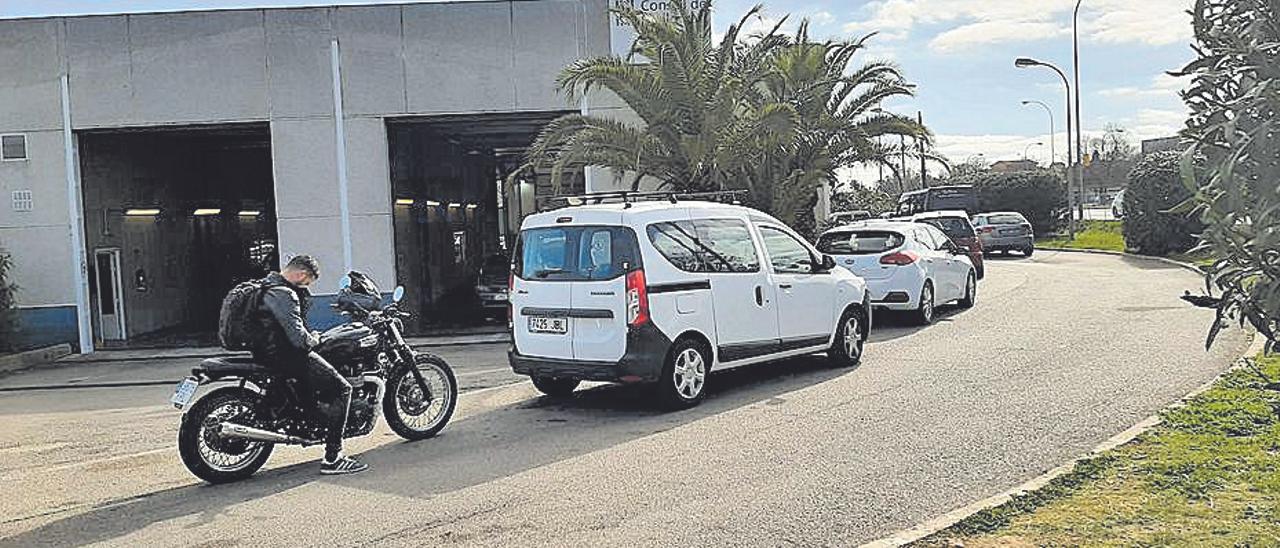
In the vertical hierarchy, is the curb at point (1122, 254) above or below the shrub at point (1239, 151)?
below

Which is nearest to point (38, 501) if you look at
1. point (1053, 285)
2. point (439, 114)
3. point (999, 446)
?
point (999, 446)

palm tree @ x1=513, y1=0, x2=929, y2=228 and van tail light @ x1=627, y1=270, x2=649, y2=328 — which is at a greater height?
palm tree @ x1=513, y1=0, x2=929, y2=228

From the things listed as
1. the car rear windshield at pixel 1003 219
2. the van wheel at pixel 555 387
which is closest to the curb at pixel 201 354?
the van wheel at pixel 555 387

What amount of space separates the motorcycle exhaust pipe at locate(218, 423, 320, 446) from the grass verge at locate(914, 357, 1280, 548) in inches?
181

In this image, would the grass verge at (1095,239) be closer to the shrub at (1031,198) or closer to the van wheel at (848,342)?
the shrub at (1031,198)

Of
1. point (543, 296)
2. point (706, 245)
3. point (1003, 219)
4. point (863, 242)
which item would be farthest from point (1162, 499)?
point (1003, 219)

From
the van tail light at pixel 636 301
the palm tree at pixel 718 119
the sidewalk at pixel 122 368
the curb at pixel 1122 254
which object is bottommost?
the sidewalk at pixel 122 368

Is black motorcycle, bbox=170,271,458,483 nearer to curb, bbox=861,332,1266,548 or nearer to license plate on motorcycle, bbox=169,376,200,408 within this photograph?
license plate on motorcycle, bbox=169,376,200,408

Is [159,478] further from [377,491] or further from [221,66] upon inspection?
[221,66]

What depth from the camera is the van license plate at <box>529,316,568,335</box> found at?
394 inches

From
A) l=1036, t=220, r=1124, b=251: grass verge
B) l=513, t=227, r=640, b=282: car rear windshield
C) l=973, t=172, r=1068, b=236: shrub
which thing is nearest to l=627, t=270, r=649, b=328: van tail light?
l=513, t=227, r=640, b=282: car rear windshield

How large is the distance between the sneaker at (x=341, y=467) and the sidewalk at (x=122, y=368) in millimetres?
6145

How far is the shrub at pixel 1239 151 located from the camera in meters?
3.57

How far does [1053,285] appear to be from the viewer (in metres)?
22.0
